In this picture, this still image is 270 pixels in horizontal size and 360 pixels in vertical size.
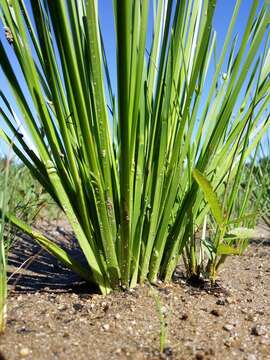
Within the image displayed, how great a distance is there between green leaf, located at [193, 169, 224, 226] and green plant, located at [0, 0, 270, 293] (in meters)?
0.06

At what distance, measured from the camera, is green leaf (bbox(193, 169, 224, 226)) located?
722mm

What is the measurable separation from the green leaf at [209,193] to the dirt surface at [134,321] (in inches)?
7.3

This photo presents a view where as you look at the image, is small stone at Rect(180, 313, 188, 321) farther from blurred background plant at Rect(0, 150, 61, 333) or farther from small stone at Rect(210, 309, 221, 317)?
blurred background plant at Rect(0, 150, 61, 333)

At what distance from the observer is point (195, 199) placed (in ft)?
2.79

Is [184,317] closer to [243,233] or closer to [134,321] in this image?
[134,321]

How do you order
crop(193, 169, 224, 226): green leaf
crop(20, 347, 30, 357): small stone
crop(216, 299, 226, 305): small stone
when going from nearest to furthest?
crop(20, 347, 30, 357): small stone < crop(193, 169, 224, 226): green leaf < crop(216, 299, 226, 305): small stone

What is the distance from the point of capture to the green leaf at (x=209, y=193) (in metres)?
0.72

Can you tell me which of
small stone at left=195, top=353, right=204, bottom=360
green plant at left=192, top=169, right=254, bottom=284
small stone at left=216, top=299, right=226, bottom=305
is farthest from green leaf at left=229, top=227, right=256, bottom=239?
small stone at left=195, top=353, right=204, bottom=360

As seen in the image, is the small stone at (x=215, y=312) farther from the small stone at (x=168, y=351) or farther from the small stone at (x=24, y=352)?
the small stone at (x=24, y=352)

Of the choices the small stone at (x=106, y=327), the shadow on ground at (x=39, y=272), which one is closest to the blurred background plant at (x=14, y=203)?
the shadow on ground at (x=39, y=272)

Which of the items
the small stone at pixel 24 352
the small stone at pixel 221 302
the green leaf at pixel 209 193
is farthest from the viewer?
the small stone at pixel 221 302

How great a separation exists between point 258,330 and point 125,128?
426mm

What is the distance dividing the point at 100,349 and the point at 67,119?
16.1 inches

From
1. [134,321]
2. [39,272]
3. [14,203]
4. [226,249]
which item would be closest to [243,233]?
[226,249]
